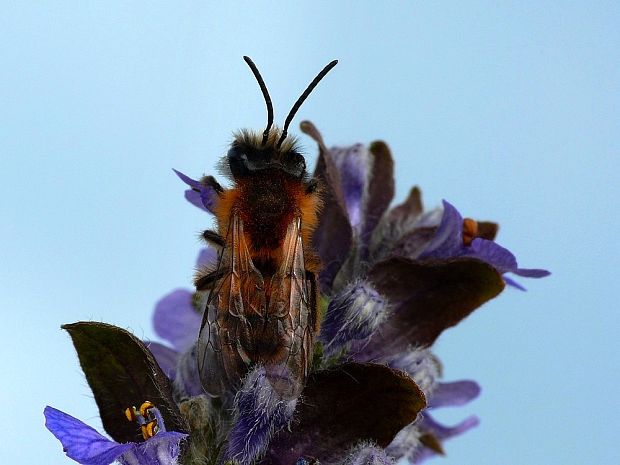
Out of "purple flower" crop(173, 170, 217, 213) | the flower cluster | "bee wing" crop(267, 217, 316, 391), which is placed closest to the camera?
"bee wing" crop(267, 217, 316, 391)

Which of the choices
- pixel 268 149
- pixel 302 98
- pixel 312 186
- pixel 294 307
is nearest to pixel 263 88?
pixel 302 98

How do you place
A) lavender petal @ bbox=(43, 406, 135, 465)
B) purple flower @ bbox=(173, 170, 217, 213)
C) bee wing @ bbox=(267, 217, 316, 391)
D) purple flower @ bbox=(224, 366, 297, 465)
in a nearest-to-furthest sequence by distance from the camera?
lavender petal @ bbox=(43, 406, 135, 465) → bee wing @ bbox=(267, 217, 316, 391) → purple flower @ bbox=(224, 366, 297, 465) → purple flower @ bbox=(173, 170, 217, 213)

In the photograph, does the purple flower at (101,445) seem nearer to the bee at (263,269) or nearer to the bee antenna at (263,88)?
the bee at (263,269)

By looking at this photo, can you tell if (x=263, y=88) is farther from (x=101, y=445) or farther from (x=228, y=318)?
(x=101, y=445)

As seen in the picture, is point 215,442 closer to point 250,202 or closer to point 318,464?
point 318,464

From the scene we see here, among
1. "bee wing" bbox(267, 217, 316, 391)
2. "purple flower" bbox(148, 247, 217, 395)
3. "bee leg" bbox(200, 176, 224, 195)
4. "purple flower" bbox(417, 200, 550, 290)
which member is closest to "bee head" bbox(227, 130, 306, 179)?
"bee leg" bbox(200, 176, 224, 195)

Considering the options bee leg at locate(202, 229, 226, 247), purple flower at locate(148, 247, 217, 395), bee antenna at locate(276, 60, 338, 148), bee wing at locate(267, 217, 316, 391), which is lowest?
purple flower at locate(148, 247, 217, 395)

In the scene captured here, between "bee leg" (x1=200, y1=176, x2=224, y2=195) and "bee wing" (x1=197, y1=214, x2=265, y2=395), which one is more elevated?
"bee leg" (x1=200, y1=176, x2=224, y2=195)

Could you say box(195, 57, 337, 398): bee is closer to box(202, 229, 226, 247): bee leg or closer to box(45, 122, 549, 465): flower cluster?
box(202, 229, 226, 247): bee leg
